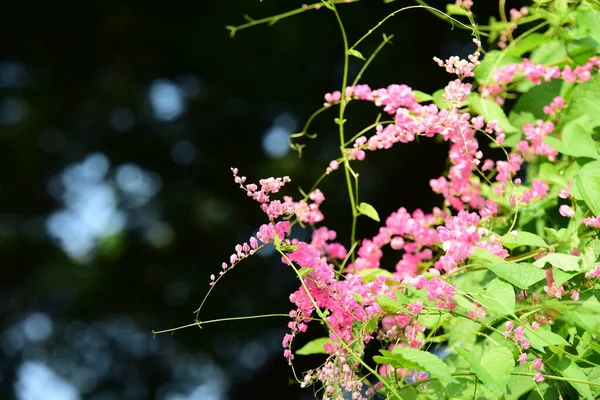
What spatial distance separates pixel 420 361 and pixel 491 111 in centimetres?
54

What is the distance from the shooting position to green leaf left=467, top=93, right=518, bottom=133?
1104 mm

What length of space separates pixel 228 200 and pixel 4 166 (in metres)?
0.97

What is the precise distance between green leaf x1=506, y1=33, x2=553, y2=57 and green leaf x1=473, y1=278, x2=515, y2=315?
523 mm

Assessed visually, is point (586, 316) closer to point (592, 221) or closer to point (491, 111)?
point (592, 221)

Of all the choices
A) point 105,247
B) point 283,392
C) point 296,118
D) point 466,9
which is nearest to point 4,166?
point 105,247

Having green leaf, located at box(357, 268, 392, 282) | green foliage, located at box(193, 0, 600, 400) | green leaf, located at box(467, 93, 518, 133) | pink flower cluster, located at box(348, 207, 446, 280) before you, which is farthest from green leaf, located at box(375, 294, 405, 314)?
green leaf, located at box(467, 93, 518, 133)

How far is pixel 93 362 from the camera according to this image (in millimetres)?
3064

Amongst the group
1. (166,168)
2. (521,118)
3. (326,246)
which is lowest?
(166,168)

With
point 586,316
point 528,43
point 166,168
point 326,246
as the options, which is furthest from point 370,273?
point 166,168

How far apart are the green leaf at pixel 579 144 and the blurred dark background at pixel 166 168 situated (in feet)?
5.87

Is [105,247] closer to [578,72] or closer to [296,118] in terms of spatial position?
[296,118]

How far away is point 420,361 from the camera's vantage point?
684 millimetres

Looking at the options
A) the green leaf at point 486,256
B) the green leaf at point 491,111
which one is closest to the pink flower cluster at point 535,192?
the green leaf at point 491,111

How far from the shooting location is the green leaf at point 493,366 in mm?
685
